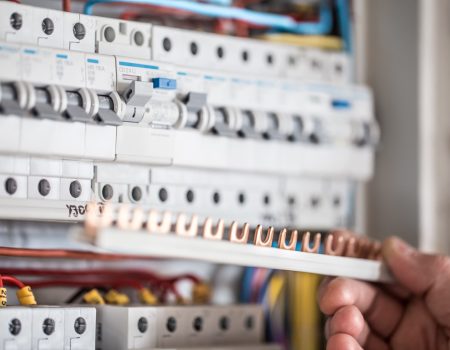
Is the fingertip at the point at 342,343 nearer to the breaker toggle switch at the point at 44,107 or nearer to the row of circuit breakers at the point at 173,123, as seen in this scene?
the row of circuit breakers at the point at 173,123

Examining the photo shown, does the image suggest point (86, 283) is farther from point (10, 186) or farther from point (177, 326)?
point (10, 186)

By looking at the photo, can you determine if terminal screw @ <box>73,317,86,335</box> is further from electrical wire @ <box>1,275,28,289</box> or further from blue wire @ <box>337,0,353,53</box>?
blue wire @ <box>337,0,353,53</box>

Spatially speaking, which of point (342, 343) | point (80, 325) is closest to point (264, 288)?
point (342, 343)

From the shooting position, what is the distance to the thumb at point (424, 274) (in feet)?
4.29

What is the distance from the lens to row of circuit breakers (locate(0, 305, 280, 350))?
113 centimetres

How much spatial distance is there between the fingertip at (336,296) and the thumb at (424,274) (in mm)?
109

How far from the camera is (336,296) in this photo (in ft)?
4.12

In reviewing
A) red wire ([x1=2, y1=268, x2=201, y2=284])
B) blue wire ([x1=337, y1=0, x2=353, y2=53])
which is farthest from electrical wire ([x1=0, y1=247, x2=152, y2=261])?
blue wire ([x1=337, y1=0, x2=353, y2=53])

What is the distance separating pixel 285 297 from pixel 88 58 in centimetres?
69

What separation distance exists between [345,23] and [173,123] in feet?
1.68

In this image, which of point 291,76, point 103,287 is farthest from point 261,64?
point 103,287

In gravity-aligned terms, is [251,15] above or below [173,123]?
above

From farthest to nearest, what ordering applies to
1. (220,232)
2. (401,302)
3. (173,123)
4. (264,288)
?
(264,288) → (401,302) → (173,123) → (220,232)

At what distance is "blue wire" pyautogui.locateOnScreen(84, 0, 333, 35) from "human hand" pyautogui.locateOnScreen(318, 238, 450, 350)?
455 millimetres
